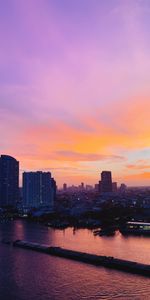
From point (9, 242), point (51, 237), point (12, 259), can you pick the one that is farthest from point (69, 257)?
point (51, 237)

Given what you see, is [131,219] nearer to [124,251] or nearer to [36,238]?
[36,238]

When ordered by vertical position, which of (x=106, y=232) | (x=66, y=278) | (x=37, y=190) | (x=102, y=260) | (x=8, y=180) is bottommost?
(x=66, y=278)

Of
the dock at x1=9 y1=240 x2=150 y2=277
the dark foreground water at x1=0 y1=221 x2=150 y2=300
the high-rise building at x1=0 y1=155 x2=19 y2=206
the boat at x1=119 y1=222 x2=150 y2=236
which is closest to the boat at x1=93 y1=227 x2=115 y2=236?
the boat at x1=119 y1=222 x2=150 y2=236

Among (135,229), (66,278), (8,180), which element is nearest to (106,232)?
(135,229)

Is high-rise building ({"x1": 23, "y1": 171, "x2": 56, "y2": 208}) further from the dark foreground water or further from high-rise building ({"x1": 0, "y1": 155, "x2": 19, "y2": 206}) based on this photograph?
the dark foreground water

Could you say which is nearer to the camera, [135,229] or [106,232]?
[106,232]

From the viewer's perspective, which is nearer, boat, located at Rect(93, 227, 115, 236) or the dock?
the dock

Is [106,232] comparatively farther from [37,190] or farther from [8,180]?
[37,190]
